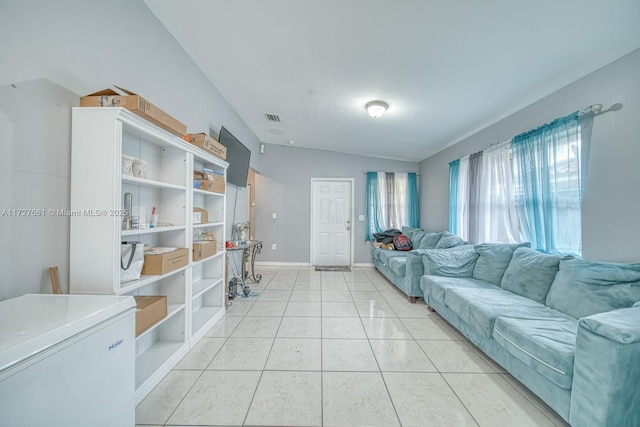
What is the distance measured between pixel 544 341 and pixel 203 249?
2592 millimetres

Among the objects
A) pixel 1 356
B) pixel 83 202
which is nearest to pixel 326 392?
pixel 1 356

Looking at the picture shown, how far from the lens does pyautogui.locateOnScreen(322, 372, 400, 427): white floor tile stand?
1.31 meters

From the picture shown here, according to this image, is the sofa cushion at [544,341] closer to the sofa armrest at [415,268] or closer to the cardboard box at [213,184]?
the sofa armrest at [415,268]

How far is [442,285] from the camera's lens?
2439 millimetres

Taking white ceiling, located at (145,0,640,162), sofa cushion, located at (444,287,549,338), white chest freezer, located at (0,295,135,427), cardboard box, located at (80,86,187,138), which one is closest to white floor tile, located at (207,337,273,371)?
white chest freezer, located at (0,295,135,427)

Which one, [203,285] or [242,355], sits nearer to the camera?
[242,355]

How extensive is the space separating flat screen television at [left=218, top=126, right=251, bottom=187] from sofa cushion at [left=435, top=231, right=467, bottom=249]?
332 centimetres

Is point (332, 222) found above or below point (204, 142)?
below

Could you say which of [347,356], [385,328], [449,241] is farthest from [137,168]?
[449,241]

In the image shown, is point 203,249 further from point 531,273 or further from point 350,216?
point 350,216

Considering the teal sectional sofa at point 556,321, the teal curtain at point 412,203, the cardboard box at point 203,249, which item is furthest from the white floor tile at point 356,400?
the teal curtain at point 412,203

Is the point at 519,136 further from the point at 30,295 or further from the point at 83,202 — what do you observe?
the point at 30,295

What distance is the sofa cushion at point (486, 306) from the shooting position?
5.74 ft

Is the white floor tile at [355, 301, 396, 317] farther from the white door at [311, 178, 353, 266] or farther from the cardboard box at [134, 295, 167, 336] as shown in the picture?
the white door at [311, 178, 353, 266]
